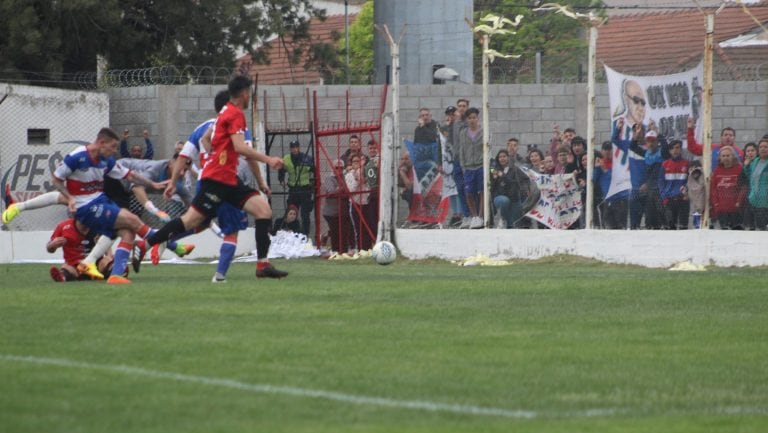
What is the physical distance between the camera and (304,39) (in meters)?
39.2

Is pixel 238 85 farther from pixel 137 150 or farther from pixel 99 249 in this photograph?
pixel 137 150

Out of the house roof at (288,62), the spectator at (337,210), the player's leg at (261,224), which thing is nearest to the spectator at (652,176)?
the spectator at (337,210)

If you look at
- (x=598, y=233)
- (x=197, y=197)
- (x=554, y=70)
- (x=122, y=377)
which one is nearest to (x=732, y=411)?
(x=122, y=377)

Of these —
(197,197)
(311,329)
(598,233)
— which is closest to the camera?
(311,329)

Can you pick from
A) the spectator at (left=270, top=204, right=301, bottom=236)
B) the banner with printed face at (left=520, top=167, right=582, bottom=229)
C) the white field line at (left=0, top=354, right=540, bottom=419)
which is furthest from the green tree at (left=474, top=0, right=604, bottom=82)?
the white field line at (left=0, top=354, right=540, bottom=419)

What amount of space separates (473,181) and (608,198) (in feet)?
7.76

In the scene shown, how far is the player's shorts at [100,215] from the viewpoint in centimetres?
1568

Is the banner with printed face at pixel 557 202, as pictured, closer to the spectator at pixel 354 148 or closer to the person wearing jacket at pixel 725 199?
the person wearing jacket at pixel 725 199

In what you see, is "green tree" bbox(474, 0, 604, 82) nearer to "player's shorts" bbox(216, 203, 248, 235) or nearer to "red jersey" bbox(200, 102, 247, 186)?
"player's shorts" bbox(216, 203, 248, 235)

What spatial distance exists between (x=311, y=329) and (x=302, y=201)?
15.0m

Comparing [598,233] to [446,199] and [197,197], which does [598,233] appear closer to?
[446,199]

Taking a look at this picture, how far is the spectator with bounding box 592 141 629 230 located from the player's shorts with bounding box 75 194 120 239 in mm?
8033

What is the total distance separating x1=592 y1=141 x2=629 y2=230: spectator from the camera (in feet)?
69.0

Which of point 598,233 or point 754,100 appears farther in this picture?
point 754,100
